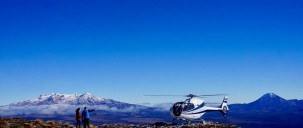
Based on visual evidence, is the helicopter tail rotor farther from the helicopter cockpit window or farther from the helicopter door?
the helicopter door

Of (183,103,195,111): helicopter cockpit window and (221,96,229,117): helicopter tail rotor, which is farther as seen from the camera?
(221,96,229,117): helicopter tail rotor

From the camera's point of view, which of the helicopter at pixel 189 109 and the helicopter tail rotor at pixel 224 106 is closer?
the helicopter at pixel 189 109

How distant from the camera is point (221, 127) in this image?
60.3 metres

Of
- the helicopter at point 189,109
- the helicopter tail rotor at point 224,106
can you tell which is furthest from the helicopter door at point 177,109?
the helicopter tail rotor at point 224,106

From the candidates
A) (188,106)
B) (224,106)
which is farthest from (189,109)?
(224,106)

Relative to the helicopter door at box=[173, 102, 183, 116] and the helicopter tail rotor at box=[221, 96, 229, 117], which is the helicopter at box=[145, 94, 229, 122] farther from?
the helicopter tail rotor at box=[221, 96, 229, 117]

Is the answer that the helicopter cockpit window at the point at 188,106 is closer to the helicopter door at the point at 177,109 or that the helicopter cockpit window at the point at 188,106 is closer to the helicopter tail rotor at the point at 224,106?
the helicopter door at the point at 177,109

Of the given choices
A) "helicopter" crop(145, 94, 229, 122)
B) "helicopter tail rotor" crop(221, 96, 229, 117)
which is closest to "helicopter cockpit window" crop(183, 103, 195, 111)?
"helicopter" crop(145, 94, 229, 122)

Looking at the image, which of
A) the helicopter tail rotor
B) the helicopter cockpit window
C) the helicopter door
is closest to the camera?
the helicopter door

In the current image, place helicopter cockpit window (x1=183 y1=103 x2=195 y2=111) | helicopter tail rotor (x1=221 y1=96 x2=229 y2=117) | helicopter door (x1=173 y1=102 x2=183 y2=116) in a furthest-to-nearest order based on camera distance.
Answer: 1. helicopter tail rotor (x1=221 y1=96 x2=229 y2=117)
2. helicopter cockpit window (x1=183 y1=103 x2=195 y2=111)
3. helicopter door (x1=173 y1=102 x2=183 y2=116)

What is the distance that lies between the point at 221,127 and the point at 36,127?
29.5m

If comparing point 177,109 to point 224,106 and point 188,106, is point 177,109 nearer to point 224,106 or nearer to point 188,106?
point 188,106

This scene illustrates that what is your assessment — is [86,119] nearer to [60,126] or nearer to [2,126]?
[60,126]

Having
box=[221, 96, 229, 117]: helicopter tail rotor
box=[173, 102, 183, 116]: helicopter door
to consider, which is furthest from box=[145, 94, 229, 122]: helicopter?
box=[221, 96, 229, 117]: helicopter tail rotor
